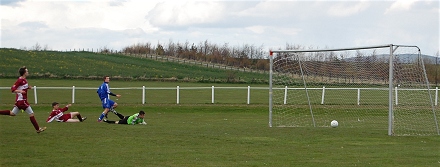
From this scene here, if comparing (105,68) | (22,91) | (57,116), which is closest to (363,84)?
(57,116)

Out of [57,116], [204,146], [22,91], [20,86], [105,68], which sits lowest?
[204,146]

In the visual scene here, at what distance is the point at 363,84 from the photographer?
27.1m

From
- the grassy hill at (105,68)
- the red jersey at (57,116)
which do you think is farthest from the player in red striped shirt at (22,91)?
the grassy hill at (105,68)

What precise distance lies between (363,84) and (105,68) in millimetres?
45338

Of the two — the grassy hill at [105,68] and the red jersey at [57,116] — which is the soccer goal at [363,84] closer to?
the red jersey at [57,116]

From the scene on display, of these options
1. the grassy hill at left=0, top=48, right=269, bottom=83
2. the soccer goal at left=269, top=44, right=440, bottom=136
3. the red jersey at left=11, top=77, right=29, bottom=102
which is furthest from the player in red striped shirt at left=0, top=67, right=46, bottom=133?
the grassy hill at left=0, top=48, right=269, bottom=83

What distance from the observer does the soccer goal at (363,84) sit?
2009 centimetres

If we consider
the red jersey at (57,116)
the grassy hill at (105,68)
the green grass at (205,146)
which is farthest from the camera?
the grassy hill at (105,68)

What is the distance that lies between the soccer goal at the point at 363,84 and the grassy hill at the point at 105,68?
28513 millimetres

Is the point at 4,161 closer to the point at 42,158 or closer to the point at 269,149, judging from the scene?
the point at 42,158

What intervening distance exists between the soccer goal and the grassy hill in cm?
2851

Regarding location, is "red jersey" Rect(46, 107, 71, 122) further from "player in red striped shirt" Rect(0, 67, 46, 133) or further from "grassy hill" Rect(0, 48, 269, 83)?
"grassy hill" Rect(0, 48, 269, 83)

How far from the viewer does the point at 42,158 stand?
1274cm

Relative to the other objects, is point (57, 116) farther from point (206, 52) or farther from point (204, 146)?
point (206, 52)
